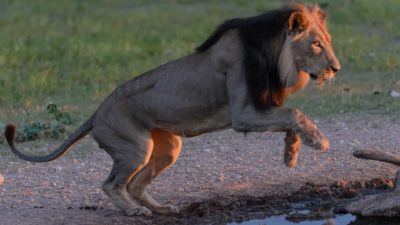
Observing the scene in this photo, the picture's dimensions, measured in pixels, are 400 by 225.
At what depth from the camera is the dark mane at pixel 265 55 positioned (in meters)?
6.16

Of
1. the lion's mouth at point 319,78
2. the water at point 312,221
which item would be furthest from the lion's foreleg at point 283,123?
the water at point 312,221

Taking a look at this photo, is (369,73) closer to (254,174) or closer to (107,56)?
(107,56)

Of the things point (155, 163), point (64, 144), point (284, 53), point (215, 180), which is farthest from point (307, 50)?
point (64, 144)

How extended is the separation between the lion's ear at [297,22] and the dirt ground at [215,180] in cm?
132

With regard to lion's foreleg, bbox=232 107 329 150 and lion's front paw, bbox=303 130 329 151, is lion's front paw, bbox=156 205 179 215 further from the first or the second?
lion's front paw, bbox=303 130 329 151

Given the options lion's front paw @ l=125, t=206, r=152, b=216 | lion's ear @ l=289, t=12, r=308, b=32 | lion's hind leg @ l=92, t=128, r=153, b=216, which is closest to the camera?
lion's ear @ l=289, t=12, r=308, b=32

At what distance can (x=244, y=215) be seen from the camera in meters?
6.74

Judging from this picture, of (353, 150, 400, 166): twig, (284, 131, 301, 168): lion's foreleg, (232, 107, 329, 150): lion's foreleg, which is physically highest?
(232, 107, 329, 150): lion's foreleg

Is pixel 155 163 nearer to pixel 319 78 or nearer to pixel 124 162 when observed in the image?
pixel 124 162

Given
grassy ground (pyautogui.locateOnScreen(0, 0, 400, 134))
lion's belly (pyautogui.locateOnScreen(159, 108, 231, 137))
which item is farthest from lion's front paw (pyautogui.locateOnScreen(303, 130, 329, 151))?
grassy ground (pyautogui.locateOnScreen(0, 0, 400, 134))

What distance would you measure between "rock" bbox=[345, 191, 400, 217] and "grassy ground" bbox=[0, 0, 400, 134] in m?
3.23

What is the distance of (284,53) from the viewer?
6.20 metres

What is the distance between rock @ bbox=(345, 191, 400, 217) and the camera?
642 centimetres

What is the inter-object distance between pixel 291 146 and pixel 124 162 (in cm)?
108
